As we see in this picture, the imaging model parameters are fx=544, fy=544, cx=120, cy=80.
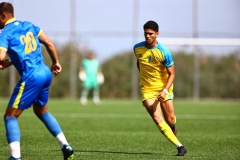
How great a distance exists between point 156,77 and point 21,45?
2953 millimetres

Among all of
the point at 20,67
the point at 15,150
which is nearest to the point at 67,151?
the point at 15,150

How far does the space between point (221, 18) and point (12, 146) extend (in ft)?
87.9

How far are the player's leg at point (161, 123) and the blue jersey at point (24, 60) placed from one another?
2329 millimetres

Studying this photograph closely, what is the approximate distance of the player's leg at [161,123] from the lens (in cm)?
862

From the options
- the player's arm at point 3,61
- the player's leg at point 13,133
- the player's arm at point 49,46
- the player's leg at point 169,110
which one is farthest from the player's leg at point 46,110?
the player's leg at point 169,110

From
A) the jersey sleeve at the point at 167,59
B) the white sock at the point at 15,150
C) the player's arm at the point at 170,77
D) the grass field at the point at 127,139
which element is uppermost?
the jersey sleeve at the point at 167,59

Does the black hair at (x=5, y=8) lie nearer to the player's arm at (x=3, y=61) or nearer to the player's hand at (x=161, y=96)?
the player's arm at (x=3, y=61)

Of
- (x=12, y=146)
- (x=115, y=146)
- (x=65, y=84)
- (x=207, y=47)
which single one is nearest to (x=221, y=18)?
(x=207, y=47)

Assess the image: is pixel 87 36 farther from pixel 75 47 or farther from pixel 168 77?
pixel 168 77

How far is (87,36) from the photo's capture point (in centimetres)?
3077

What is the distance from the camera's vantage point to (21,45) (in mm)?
6871

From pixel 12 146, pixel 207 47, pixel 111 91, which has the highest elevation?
pixel 12 146

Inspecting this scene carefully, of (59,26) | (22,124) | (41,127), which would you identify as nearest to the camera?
(41,127)

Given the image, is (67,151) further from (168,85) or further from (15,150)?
(168,85)
